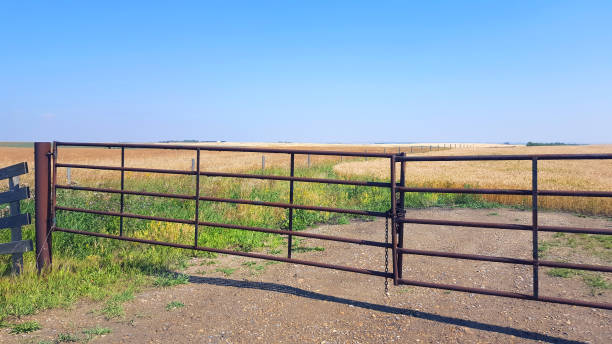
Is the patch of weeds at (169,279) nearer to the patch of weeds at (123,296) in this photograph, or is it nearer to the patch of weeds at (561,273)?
the patch of weeds at (123,296)

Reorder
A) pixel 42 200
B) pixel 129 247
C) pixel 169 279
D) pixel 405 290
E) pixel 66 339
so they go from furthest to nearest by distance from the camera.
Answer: pixel 129 247, pixel 42 200, pixel 169 279, pixel 405 290, pixel 66 339

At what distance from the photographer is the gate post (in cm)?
597

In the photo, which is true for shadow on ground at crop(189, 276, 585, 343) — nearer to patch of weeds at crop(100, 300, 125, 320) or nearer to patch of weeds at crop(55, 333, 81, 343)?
patch of weeds at crop(100, 300, 125, 320)

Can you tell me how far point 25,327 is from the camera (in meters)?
4.20

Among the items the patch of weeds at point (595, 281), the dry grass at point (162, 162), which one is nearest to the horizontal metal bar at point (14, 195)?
the patch of weeds at point (595, 281)

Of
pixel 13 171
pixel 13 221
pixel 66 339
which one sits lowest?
pixel 66 339

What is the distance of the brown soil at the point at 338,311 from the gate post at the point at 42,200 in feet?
5.17

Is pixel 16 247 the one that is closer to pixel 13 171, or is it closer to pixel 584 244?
pixel 13 171

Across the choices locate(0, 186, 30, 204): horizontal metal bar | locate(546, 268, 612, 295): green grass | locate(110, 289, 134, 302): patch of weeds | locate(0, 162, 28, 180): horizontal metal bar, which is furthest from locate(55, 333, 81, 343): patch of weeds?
locate(546, 268, 612, 295): green grass

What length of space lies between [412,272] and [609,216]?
29.2 feet

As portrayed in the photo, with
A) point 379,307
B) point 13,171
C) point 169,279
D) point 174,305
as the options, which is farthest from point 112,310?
point 379,307

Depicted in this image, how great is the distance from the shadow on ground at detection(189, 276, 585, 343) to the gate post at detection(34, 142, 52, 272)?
82.8 inches

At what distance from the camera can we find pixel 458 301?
5.09 meters

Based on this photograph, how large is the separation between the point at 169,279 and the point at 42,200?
222cm
